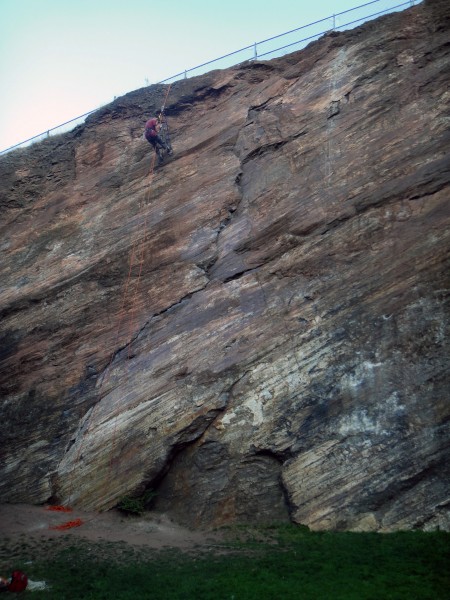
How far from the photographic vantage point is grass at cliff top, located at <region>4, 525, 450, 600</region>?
414 inches

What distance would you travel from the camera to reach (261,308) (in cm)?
1596

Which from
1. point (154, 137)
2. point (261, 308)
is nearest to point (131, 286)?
point (261, 308)

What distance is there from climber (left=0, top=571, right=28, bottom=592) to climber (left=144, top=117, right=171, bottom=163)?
13953 mm

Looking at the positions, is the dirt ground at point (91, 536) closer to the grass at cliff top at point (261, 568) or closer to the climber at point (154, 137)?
the grass at cliff top at point (261, 568)

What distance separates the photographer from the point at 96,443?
15.7 metres

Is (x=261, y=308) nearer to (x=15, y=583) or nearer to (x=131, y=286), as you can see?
(x=131, y=286)

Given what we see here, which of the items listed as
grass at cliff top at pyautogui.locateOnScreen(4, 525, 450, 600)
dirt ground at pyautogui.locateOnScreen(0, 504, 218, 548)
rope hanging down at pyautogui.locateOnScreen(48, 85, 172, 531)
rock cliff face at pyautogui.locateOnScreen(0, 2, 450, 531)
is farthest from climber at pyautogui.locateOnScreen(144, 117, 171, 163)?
grass at cliff top at pyautogui.locateOnScreen(4, 525, 450, 600)

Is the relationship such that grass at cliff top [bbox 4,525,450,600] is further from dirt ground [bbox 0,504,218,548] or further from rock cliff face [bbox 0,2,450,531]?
rock cliff face [bbox 0,2,450,531]

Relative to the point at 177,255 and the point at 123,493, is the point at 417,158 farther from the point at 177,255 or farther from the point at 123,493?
the point at 123,493

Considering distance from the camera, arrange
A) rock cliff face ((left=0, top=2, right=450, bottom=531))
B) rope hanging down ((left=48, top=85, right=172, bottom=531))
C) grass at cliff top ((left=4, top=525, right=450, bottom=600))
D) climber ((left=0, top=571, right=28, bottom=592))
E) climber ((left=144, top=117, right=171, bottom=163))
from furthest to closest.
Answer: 1. climber ((left=144, top=117, right=171, bottom=163))
2. rope hanging down ((left=48, top=85, right=172, bottom=531))
3. rock cliff face ((left=0, top=2, right=450, bottom=531))
4. climber ((left=0, top=571, right=28, bottom=592))
5. grass at cliff top ((left=4, top=525, right=450, bottom=600))

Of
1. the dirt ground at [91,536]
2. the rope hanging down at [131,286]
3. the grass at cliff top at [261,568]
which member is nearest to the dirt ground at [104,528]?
the dirt ground at [91,536]

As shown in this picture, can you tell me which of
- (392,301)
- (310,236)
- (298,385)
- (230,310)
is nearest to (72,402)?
(230,310)

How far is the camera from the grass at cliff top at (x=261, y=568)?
1052 centimetres

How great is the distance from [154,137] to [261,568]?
14299 mm
